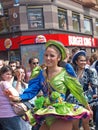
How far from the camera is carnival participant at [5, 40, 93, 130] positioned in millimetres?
4352

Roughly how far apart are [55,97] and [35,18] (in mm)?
20321

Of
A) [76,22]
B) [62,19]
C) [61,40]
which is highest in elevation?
[62,19]

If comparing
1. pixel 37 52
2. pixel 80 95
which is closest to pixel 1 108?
pixel 80 95

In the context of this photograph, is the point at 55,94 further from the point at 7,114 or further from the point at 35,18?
the point at 35,18

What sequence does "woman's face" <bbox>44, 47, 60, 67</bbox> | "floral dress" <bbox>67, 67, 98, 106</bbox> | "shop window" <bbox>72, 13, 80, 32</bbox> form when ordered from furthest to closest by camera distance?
"shop window" <bbox>72, 13, 80, 32</bbox>
"floral dress" <bbox>67, 67, 98, 106</bbox>
"woman's face" <bbox>44, 47, 60, 67</bbox>

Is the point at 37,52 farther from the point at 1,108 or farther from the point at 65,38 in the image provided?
the point at 1,108

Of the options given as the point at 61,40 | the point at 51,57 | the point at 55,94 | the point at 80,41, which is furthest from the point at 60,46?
the point at 80,41

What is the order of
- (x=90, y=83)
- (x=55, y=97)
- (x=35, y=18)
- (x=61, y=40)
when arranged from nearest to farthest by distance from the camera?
1. (x=55, y=97)
2. (x=90, y=83)
3. (x=35, y=18)
4. (x=61, y=40)

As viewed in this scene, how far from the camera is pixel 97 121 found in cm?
645

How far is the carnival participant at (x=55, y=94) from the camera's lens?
4.35m

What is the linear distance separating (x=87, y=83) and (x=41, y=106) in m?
2.05

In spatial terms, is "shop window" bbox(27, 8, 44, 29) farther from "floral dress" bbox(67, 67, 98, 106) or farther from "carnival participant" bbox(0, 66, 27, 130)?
"carnival participant" bbox(0, 66, 27, 130)

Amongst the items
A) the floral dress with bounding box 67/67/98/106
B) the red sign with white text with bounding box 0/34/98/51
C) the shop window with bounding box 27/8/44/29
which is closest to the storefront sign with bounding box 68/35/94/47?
the red sign with white text with bounding box 0/34/98/51

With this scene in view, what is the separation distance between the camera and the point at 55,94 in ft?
14.7
